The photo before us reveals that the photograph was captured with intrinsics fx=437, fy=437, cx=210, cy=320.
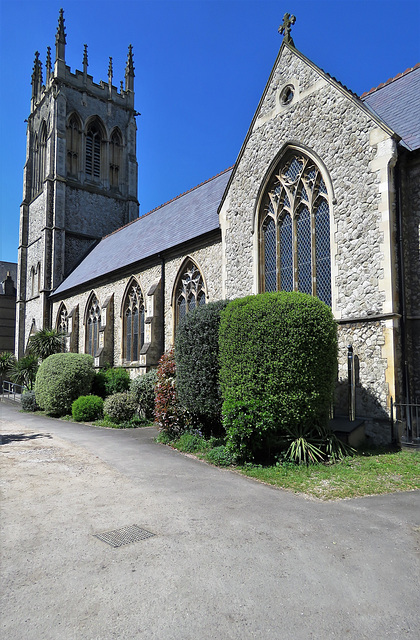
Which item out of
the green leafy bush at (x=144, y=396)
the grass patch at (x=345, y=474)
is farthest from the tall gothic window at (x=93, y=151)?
the grass patch at (x=345, y=474)

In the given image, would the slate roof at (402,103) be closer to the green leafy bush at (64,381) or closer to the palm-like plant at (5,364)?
the green leafy bush at (64,381)

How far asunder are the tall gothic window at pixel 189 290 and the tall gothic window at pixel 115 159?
2115cm

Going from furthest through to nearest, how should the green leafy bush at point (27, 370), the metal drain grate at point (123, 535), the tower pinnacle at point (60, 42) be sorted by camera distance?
1. the tower pinnacle at point (60, 42)
2. the green leafy bush at point (27, 370)
3. the metal drain grate at point (123, 535)

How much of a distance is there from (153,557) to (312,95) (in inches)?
485

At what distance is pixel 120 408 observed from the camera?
598 inches

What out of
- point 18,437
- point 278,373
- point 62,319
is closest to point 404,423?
point 278,373

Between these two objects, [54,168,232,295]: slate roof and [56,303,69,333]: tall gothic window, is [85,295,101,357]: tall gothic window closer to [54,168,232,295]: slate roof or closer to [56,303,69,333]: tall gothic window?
[54,168,232,295]: slate roof

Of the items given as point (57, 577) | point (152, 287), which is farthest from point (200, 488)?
point (152, 287)

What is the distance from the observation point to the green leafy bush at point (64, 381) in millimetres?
18125

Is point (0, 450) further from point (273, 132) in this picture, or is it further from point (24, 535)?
point (273, 132)

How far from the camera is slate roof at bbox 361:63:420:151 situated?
1102 cm

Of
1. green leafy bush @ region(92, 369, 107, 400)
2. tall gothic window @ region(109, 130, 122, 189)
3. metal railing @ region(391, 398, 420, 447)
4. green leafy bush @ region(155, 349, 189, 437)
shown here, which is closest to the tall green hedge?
metal railing @ region(391, 398, 420, 447)

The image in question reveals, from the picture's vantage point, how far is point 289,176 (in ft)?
42.8

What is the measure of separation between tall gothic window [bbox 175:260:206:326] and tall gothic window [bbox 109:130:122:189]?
2115cm
